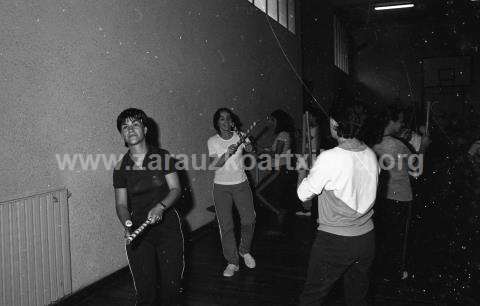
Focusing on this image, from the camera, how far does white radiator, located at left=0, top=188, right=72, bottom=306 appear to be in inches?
90.1

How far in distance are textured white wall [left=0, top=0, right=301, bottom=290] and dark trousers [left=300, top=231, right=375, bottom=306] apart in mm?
1806

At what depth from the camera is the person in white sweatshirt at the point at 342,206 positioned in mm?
1829

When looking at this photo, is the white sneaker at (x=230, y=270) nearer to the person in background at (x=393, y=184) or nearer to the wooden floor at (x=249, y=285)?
the wooden floor at (x=249, y=285)

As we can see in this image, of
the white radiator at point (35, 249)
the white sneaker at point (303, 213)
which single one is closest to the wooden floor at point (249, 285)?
the white radiator at point (35, 249)

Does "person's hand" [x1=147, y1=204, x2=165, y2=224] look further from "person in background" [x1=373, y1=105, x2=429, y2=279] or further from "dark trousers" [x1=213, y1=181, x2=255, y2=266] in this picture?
"person in background" [x1=373, y1=105, x2=429, y2=279]

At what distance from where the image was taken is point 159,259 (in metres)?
2.23

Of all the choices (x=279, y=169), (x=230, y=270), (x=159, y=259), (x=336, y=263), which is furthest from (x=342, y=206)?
Result: (x=279, y=169)

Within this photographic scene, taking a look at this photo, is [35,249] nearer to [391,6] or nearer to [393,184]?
[393,184]

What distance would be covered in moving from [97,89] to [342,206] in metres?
2.11

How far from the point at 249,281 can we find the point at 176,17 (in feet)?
8.72

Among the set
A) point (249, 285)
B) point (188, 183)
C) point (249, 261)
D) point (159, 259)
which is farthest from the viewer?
point (188, 183)

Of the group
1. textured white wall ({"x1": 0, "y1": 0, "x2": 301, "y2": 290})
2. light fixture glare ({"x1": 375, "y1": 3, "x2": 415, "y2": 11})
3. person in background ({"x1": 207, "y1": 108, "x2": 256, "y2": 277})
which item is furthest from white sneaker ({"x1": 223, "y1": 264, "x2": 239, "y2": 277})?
light fixture glare ({"x1": 375, "y1": 3, "x2": 415, "y2": 11})

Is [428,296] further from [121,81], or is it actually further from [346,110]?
[121,81]

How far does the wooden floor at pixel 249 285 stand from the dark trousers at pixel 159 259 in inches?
30.0
